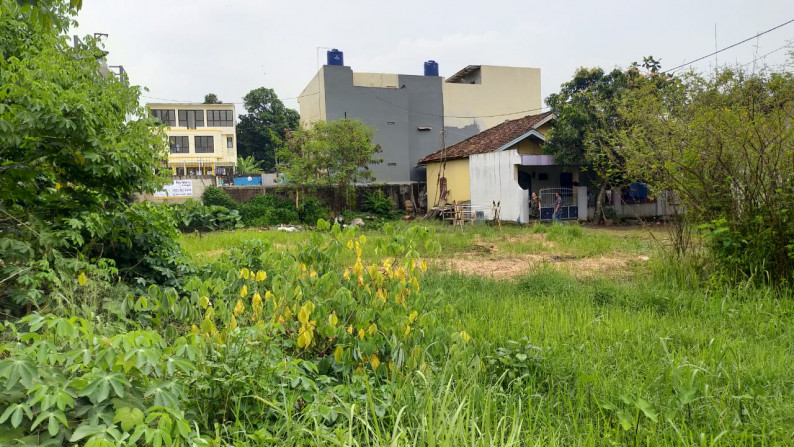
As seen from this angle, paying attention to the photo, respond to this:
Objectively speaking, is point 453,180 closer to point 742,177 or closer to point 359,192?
point 359,192

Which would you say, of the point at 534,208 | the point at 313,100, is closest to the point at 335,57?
the point at 313,100

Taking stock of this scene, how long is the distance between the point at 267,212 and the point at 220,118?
24911 millimetres

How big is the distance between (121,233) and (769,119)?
731cm

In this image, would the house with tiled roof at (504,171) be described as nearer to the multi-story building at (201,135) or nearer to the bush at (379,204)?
the bush at (379,204)

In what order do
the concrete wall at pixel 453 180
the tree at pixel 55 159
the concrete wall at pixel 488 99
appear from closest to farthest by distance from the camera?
the tree at pixel 55 159 < the concrete wall at pixel 453 180 < the concrete wall at pixel 488 99

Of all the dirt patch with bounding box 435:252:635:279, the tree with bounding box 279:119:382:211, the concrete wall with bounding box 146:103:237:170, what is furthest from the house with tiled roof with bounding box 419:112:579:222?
the concrete wall with bounding box 146:103:237:170

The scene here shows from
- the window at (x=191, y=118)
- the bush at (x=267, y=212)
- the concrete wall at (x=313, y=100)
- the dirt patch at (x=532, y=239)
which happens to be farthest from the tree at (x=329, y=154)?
the window at (x=191, y=118)

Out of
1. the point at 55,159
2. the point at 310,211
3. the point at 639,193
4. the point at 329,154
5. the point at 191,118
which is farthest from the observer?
the point at 191,118

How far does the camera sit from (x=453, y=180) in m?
22.0

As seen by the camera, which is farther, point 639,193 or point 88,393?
point 639,193

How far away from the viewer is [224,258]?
4.39 metres

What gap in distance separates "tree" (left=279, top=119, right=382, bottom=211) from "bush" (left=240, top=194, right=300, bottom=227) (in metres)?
1.01

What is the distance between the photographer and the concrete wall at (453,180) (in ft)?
69.4

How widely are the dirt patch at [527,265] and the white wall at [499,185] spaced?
810 cm
